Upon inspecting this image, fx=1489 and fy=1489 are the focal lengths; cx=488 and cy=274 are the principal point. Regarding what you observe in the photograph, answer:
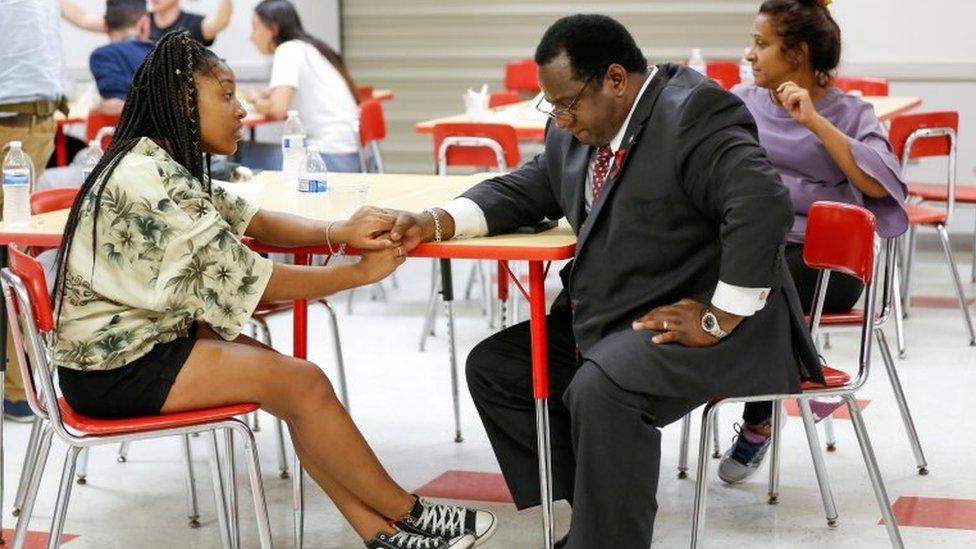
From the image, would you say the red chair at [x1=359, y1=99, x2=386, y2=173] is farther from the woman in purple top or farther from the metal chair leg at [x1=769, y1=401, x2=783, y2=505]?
the metal chair leg at [x1=769, y1=401, x2=783, y2=505]

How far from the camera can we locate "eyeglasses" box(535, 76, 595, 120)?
299 centimetres

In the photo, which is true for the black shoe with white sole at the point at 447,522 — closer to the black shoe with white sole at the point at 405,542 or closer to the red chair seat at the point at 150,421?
the black shoe with white sole at the point at 405,542

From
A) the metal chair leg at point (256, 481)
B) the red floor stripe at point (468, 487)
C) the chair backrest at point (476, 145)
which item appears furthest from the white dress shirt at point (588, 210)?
the chair backrest at point (476, 145)

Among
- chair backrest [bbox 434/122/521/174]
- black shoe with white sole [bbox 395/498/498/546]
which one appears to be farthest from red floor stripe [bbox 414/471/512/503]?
chair backrest [bbox 434/122/521/174]

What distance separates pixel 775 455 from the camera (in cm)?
366

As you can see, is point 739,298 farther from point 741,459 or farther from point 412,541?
point 741,459

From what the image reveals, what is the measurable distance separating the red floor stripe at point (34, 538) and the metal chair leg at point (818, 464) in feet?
5.81

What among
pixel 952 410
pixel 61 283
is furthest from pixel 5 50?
pixel 952 410

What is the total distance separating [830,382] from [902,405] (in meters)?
0.88

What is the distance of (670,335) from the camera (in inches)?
115

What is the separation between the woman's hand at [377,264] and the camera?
308 cm

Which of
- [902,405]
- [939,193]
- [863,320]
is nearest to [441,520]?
[863,320]

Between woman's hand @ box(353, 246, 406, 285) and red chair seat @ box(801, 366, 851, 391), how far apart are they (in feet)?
2.90

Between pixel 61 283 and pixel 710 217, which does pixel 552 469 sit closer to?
pixel 710 217
